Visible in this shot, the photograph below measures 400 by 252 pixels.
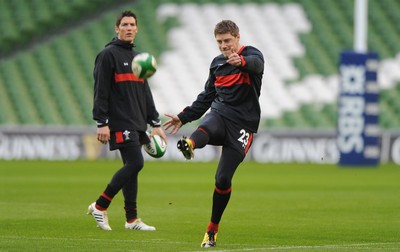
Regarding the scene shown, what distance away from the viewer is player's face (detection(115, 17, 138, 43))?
10.9m

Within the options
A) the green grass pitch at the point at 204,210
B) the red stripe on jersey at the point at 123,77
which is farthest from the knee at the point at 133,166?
the red stripe on jersey at the point at 123,77

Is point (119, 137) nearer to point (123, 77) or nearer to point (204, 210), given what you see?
point (123, 77)

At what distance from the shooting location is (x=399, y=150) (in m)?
28.4

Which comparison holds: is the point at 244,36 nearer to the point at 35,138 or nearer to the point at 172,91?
the point at 172,91

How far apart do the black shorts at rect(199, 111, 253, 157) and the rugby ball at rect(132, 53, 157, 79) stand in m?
0.79

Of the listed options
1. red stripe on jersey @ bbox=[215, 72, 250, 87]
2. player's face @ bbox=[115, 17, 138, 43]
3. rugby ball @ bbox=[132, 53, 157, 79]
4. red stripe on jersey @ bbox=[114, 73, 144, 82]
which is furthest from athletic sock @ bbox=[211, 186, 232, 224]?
player's face @ bbox=[115, 17, 138, 43]

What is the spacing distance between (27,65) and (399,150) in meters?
13.8

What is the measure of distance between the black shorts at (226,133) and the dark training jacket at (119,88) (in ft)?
5.35

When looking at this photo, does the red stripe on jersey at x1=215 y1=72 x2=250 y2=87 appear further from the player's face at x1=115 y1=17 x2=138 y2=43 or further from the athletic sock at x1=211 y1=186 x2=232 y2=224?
the player's face at x1=115 y1=17 x2=138 y2=43

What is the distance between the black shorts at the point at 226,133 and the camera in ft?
31.3

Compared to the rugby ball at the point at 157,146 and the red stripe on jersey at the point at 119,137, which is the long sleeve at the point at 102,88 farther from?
the rugby ball at the point at 157,146

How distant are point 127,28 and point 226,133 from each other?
2045mm

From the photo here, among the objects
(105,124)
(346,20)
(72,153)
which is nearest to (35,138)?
(72,153)

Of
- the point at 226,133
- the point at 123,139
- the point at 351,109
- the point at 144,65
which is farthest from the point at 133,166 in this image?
the point at 351,109
